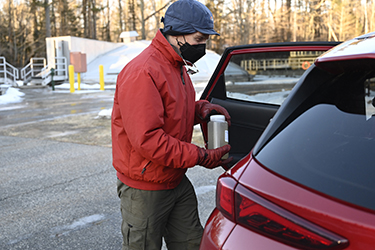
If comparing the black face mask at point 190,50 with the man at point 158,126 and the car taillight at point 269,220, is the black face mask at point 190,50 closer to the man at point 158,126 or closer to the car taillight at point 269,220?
the man at point 158,126

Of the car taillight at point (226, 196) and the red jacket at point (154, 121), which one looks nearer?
the car taillight at point (226, 196)

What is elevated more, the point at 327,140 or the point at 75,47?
the point at 75,47

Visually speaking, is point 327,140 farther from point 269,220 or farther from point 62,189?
point 62,189

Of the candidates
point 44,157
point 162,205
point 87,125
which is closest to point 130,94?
point 162,205

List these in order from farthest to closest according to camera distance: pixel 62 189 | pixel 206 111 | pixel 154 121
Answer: pixel 62 189 < pixel 206 111 < pixel 154 121

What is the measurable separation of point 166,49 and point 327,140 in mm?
1049

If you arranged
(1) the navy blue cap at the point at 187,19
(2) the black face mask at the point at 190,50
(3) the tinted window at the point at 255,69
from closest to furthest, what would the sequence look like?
1. (1) the navy blue cap at the point at 187,19
2. (2) the black face mask at the point at 190,50
3. (3) the tinted window at the point at 255,69

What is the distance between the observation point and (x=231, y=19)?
6356 cm

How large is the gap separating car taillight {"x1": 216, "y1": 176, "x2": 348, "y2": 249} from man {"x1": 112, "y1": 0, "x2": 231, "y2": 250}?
553 mm

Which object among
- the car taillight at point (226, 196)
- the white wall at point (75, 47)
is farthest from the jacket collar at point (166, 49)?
the white wall at point (75, 47)

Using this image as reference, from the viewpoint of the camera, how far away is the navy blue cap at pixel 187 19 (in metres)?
2.00

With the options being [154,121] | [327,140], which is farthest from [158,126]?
[327,140]

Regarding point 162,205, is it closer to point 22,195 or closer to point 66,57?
point 22,195

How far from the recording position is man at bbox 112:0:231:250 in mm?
1881
